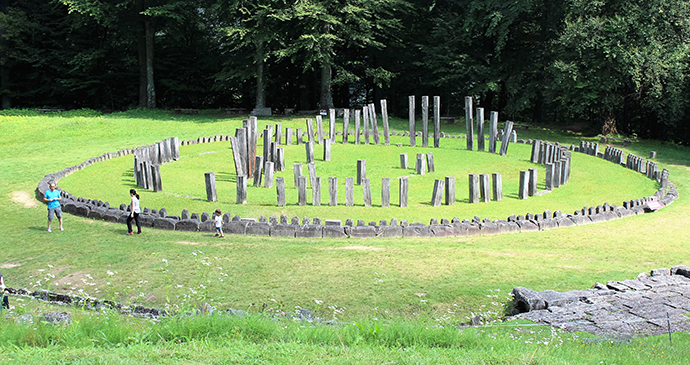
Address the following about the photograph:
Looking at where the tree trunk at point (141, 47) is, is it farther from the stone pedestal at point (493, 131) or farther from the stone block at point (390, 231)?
the stone block at point (390, 231)

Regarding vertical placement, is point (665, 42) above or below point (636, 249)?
above

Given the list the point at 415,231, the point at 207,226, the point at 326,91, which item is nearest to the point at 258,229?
the point at 207,226

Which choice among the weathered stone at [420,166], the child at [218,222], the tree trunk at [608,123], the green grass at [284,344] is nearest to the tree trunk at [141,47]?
the weathered stone at [420,166]

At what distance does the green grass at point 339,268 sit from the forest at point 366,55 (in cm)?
1388

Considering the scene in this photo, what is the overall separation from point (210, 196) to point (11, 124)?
19214mm

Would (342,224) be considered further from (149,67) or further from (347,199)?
(149,67)

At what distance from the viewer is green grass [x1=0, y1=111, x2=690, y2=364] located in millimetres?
6730

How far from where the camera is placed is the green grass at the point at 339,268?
22.1 ft

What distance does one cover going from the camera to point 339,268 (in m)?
11.2

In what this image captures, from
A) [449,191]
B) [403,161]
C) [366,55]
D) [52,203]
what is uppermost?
[366,55]

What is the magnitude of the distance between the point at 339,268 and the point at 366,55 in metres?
33.6

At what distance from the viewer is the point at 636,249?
13148 millimetres

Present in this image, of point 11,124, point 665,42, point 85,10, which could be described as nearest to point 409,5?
point 665,42

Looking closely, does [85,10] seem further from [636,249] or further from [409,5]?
[636,249]
